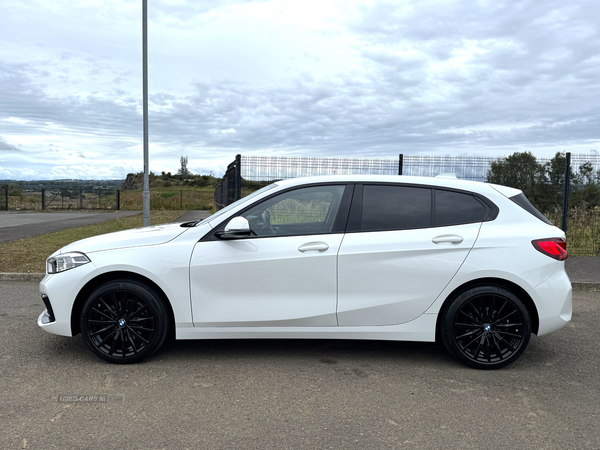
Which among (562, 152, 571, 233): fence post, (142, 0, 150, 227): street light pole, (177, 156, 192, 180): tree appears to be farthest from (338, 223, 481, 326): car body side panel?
(177, 156, 192, 180): tree

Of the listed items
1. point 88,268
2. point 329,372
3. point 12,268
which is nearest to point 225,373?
point 329,372

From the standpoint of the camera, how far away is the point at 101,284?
4207 mm

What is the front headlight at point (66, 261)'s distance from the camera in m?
4.15

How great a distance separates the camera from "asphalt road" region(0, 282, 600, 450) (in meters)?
2.99

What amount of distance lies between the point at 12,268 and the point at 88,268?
19.4 ft

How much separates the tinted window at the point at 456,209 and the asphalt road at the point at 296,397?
127 cm

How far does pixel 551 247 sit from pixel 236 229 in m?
2.63

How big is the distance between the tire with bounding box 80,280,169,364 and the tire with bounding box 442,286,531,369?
2.43 meters

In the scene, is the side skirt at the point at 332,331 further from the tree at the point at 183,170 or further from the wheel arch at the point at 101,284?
the tree at the point at 183,170

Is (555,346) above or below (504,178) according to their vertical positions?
below

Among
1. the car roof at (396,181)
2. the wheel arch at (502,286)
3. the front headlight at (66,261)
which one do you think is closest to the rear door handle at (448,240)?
the wheel arch at (502,286)

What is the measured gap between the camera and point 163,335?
4133mm

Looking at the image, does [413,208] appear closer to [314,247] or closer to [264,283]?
[314,247]

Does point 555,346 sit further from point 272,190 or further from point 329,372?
point 272,190
